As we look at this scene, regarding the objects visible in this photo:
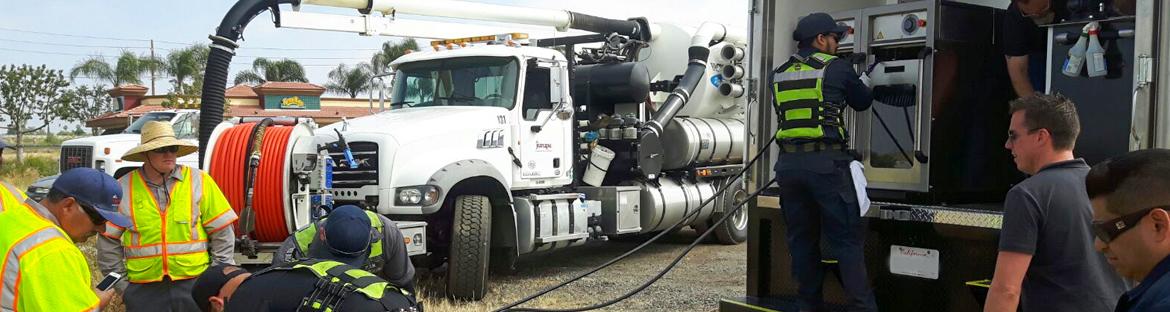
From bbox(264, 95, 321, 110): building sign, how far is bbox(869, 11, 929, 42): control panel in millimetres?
37023

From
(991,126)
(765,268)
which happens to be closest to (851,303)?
(765,268)

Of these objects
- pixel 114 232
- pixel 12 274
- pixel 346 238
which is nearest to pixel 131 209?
pixel 114 232

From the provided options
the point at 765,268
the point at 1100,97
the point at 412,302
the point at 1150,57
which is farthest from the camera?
the point at 765,268

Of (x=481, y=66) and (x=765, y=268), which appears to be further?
(x=481, y=66)

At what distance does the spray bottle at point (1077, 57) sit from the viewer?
5035 mm

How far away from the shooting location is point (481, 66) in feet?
32.6

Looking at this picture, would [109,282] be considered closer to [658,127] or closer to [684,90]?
[658,127]

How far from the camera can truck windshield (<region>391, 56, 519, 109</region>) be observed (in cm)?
977

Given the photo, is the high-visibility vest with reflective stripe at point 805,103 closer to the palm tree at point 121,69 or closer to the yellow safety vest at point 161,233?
the yellow safety vest at point 161,233

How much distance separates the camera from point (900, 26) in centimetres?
560

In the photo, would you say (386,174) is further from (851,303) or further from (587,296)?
(851,303)

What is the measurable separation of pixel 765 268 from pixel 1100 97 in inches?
81.2

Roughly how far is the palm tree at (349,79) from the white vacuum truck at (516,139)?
42.0 meters

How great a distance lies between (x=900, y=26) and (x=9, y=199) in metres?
4.29
